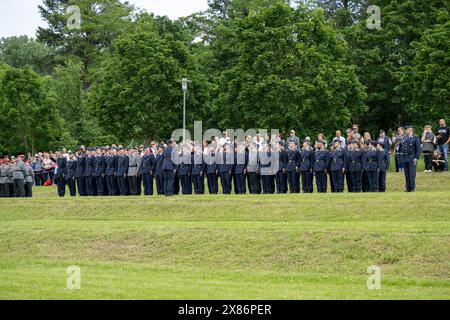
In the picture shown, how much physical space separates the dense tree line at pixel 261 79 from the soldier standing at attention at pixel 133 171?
11.2m

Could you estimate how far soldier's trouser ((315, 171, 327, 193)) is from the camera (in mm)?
30312

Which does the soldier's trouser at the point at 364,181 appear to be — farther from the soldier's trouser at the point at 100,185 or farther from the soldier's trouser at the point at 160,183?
the soldier's trouser at the point at 100,185

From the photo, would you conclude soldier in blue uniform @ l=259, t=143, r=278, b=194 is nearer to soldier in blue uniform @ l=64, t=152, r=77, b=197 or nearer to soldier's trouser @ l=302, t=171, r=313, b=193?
soldier's trouser @ l=302, t=171, r=313, b=193

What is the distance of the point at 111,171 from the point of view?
3606cm

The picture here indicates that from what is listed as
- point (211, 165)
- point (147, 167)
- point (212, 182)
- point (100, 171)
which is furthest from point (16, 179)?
point (211, 165)

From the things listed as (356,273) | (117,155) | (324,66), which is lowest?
(356,273)

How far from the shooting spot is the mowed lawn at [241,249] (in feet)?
52.2

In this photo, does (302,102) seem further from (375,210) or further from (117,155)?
(375,210)

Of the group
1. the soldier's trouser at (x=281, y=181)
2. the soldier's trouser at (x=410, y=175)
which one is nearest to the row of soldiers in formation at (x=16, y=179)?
the soldier's trouser at (x=281, y=181)

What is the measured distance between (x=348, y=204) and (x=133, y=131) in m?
28.2

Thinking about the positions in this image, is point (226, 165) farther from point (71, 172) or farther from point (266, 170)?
point (71, 172)

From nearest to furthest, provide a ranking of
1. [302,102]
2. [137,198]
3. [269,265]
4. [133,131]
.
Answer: [269,265] → [137,198] → [302,102] → [133,131]

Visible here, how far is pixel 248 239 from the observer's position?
20969 mm
